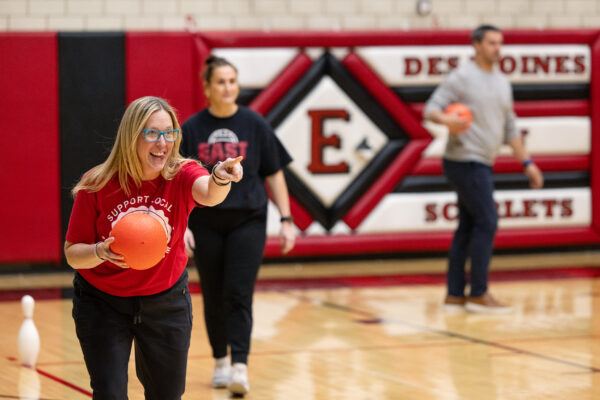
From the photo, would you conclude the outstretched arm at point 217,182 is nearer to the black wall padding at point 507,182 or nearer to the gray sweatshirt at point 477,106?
the gray sweatshirt at point 477,106

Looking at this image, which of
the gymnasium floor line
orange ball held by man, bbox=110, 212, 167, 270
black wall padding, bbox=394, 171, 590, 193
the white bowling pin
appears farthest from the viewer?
black wall padding, bbox=394, 171, 590, 193

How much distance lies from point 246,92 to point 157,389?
21.1 feet

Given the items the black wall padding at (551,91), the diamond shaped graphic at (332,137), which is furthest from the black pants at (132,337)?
the black wall padding at (551,91)

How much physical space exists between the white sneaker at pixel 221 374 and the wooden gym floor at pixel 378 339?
0.07 m

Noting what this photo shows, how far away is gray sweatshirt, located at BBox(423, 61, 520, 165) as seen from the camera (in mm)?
7750

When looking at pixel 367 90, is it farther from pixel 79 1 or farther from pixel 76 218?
pixel 76 218

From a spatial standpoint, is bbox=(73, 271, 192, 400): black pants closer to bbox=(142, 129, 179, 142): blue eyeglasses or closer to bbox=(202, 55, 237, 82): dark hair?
bbox=(142, 129, 179, 142): blue eyeglasses

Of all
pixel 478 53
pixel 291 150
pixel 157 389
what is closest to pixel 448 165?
pixel 478 53

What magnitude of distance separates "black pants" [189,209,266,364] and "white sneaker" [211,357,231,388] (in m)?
0.04

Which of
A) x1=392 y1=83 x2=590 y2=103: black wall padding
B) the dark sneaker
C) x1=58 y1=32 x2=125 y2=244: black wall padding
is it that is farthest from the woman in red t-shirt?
x1=392 y1=83 x2=590 y2=103: black wall padding

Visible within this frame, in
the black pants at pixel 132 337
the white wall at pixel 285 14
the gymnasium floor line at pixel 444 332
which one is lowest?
the gymnasium floor line at pixel 444 332

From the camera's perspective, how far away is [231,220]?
5.49m

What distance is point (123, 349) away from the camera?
12.1 feet

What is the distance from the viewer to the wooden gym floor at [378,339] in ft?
18.2
